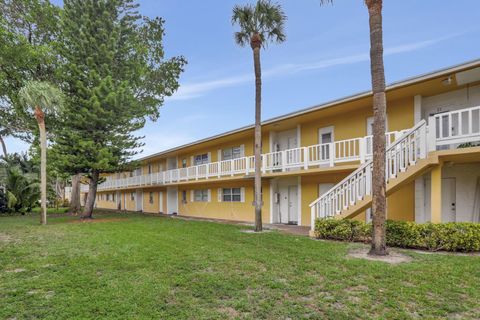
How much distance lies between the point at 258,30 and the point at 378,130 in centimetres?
688

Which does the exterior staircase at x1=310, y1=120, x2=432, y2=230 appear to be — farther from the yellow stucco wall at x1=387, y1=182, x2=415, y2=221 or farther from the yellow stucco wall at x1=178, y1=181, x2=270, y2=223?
the yellow stucco wall at x1=178, y1=181, x2=270, y2=223

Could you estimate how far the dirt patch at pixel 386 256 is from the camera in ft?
23.1

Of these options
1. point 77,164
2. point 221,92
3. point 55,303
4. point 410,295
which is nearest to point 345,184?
point 410,295

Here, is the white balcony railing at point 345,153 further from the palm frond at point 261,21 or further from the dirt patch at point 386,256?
the palm frond at point 261,21

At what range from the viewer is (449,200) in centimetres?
1095

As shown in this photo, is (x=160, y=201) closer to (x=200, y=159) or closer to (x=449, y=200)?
(x=200, y=159)

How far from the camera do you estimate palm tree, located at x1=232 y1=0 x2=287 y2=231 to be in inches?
463

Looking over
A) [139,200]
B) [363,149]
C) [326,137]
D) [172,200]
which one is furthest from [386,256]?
[139,200]

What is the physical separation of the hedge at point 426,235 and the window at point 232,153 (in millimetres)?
11326

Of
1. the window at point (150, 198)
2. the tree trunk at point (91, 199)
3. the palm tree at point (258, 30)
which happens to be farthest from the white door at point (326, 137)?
the window at point (150, 198)

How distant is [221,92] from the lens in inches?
1005

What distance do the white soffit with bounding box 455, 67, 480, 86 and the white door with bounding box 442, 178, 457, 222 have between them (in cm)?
343

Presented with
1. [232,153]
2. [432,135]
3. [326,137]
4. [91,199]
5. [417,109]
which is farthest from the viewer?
[232,153]

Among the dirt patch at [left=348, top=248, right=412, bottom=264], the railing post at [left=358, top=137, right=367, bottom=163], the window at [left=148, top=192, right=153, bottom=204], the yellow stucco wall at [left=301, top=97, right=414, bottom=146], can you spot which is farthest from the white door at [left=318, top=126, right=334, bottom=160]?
the window at [left=148, top=192, right=153, bottom=204]
